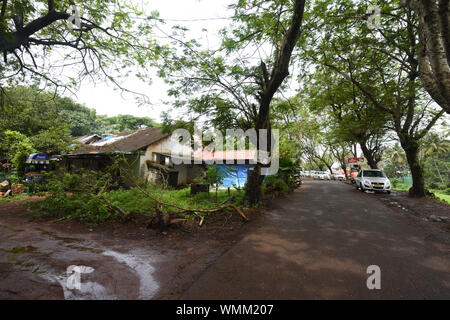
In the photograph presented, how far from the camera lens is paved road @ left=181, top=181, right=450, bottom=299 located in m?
2.42

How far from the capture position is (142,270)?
121 inches

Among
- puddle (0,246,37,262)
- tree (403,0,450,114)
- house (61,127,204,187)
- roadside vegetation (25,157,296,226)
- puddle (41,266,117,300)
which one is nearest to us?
puddle (41,266,117,300)

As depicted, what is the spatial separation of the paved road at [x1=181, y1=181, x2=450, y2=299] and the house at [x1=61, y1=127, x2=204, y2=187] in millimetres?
10151

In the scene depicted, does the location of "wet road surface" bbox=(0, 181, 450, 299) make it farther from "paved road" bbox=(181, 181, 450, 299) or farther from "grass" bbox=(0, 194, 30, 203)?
"grass" bbox=(0, 194, 30, 203)

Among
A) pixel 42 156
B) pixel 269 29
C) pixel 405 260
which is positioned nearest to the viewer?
pixel 405 260

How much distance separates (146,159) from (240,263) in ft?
42.0

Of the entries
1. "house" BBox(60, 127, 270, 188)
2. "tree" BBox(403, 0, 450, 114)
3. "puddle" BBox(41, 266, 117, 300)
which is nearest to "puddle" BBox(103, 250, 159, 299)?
"puddle" BBox(41, 266, 117, 300)

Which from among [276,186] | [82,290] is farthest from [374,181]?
[82,290]

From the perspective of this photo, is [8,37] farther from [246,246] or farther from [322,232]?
[322,232]
